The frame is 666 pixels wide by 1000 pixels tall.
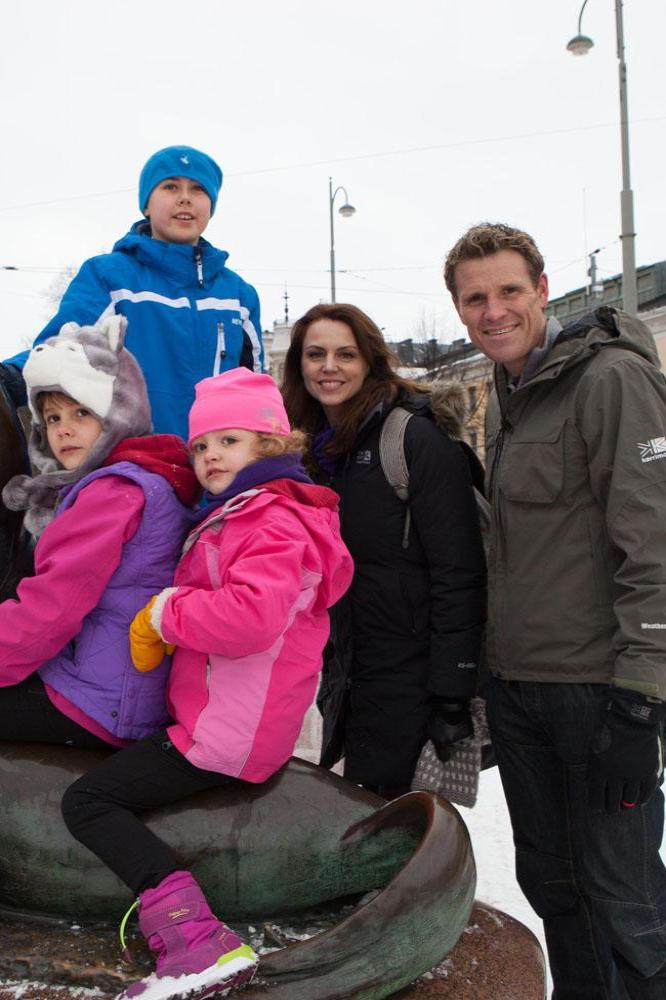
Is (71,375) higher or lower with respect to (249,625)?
higher

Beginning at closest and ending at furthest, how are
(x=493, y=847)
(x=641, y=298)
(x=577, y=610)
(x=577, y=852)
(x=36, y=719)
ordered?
(x=36, y=719), (x=577, y=610), (x=577, y=852), (x=493, y=847), (x=641, y=298)

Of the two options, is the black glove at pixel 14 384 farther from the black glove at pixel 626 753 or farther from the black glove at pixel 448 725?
the black glove at pixel 626 753

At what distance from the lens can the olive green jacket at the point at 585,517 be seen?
211 centimetres

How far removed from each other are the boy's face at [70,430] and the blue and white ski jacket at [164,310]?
1.81 feet

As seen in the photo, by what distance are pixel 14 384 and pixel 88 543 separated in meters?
0.82

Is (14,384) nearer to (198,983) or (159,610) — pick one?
(159,610)

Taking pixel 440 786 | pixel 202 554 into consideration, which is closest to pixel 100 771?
pixel 202 554

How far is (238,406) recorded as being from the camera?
6.95ft

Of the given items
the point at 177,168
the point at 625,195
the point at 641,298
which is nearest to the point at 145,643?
the point at 177,168

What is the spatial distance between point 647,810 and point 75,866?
56.3 inches

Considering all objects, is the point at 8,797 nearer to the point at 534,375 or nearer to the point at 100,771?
the point at 100,771

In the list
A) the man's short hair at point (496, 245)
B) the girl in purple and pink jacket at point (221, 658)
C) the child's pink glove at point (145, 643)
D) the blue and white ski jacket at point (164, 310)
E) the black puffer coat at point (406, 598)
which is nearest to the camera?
the girl in purple and pink jacket at point (221, 658)

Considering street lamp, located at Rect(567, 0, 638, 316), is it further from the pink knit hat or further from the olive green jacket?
the pink knit hat

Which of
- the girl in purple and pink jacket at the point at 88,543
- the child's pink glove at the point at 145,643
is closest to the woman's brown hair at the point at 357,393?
the girl in purple and pink jacket at the point at 88,543
